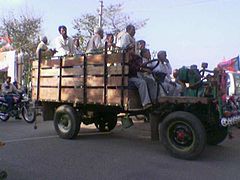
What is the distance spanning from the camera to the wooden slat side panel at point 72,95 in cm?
829

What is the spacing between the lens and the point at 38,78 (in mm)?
A: 9320

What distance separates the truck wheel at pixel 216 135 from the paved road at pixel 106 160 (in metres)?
0.18

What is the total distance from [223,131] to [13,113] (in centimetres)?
773

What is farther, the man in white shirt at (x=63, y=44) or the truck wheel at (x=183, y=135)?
the man in white shirt at (x=63, y=44)

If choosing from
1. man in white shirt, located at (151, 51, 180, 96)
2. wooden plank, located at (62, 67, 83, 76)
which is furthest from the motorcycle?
man in white shirt, located at (151, 51, 180, 96)

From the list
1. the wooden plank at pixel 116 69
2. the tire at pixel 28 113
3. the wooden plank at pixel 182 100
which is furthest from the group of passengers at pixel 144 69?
the tire at pixel 28 113

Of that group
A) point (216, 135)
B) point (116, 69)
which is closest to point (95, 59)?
point (116, 69)

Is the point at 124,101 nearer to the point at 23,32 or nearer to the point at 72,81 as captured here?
the point at 72,81

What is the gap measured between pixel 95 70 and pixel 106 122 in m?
2.26

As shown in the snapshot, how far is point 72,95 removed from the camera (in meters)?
8.49

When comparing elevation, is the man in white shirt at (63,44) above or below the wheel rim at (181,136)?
above

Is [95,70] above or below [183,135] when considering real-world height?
above

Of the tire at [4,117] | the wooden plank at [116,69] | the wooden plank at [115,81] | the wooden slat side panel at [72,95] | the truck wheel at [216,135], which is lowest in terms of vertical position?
the truck wheel at [216,135]

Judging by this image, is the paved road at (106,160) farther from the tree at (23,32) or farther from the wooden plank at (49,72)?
the tree at (23,32)
